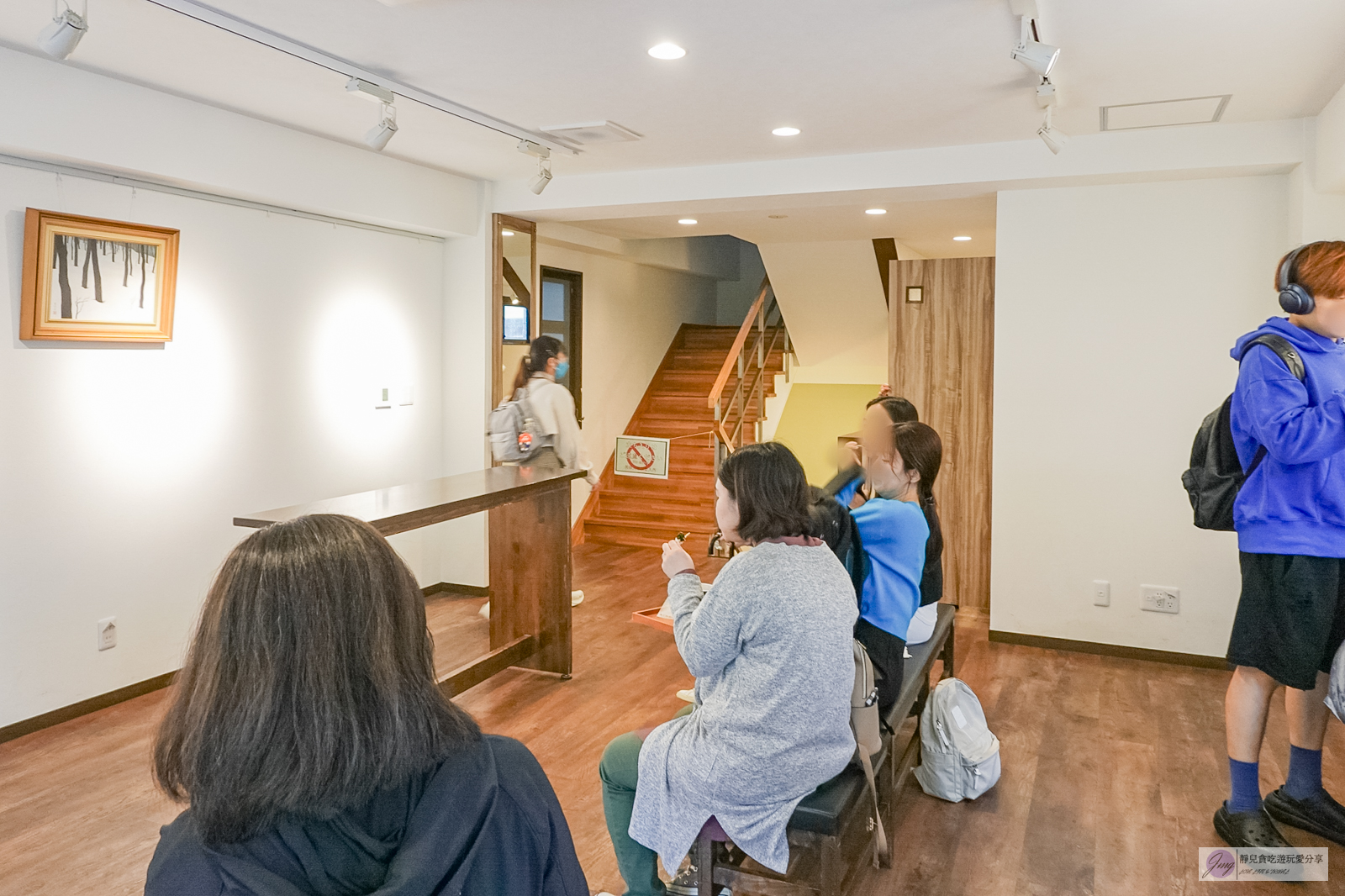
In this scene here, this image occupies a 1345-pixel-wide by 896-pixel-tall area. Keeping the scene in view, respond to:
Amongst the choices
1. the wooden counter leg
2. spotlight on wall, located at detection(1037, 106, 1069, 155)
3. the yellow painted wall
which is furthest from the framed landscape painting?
the yellow painted wall

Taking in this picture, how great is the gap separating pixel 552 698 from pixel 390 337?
8.10 ft

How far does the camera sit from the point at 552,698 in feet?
12.9

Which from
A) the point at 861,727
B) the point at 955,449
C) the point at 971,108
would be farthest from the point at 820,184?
the point at 861,727

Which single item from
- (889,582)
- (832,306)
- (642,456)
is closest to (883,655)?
(889,582)

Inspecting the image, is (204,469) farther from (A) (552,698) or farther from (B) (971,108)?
(B) (971,108)

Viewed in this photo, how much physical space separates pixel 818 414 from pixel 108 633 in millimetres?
6592

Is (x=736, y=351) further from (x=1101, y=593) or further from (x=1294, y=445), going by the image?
(x=1294, y=445)

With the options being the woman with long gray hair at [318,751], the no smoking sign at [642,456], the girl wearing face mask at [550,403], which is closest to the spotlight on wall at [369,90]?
the girl wearing face mask at [550,403]

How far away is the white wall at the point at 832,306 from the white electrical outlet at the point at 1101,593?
350cm

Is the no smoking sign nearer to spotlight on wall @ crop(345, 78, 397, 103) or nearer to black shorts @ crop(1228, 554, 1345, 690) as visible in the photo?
spotlight on wall @ crop(345, 78, 397, 103)

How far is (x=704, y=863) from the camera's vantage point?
2047 mm

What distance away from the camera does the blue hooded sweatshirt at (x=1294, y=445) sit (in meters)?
2.29

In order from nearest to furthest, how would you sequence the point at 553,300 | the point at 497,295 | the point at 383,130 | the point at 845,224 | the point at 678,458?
the point at 383,130 < the point at 497,295 < the point at 845,224 < the point at 553,300 < the point at 678,458

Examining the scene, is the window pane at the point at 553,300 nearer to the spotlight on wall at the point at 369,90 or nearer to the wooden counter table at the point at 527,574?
the wooden counter table at the point at 527,574
